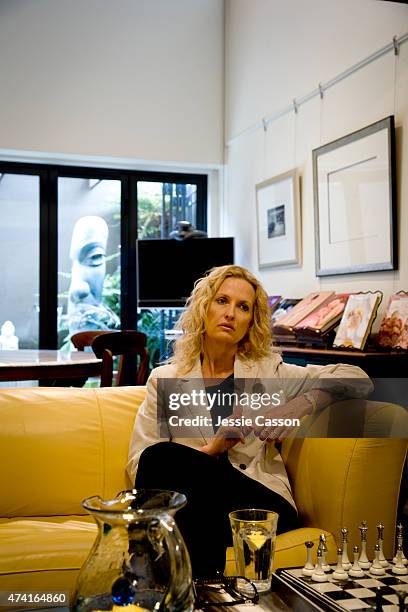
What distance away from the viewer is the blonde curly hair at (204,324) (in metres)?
2.20

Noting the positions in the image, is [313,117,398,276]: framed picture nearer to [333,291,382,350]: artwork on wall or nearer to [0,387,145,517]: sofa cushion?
[333,291,382,350]: artwork on wall

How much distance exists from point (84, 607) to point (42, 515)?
1.26 meters

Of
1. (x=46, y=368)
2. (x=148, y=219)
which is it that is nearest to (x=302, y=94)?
(x=148, y=219)

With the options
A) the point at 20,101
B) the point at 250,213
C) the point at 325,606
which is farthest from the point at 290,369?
the point at 20,101

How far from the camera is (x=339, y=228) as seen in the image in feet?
13.1

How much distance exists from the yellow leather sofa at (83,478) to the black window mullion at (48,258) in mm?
3510

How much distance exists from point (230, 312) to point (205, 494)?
2.13 feet

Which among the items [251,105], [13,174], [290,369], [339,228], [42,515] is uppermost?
[251,105]

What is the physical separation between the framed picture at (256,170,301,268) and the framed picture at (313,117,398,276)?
1.00 feet

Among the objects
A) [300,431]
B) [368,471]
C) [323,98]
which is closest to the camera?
[368,471]

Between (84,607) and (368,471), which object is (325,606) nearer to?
A: (84,607)

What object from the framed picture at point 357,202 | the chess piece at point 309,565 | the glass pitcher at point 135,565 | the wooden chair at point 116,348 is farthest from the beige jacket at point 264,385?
the framed picture at point 357,202

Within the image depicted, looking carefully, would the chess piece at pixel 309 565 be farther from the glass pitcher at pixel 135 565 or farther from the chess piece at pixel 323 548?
the glass pitcher at pixel 135 565

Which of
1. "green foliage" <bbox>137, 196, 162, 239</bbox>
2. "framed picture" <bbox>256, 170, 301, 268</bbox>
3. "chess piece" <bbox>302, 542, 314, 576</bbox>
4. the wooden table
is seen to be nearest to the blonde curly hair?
"chess piece" <bbox>302, 542, 314, 576</bbox>
